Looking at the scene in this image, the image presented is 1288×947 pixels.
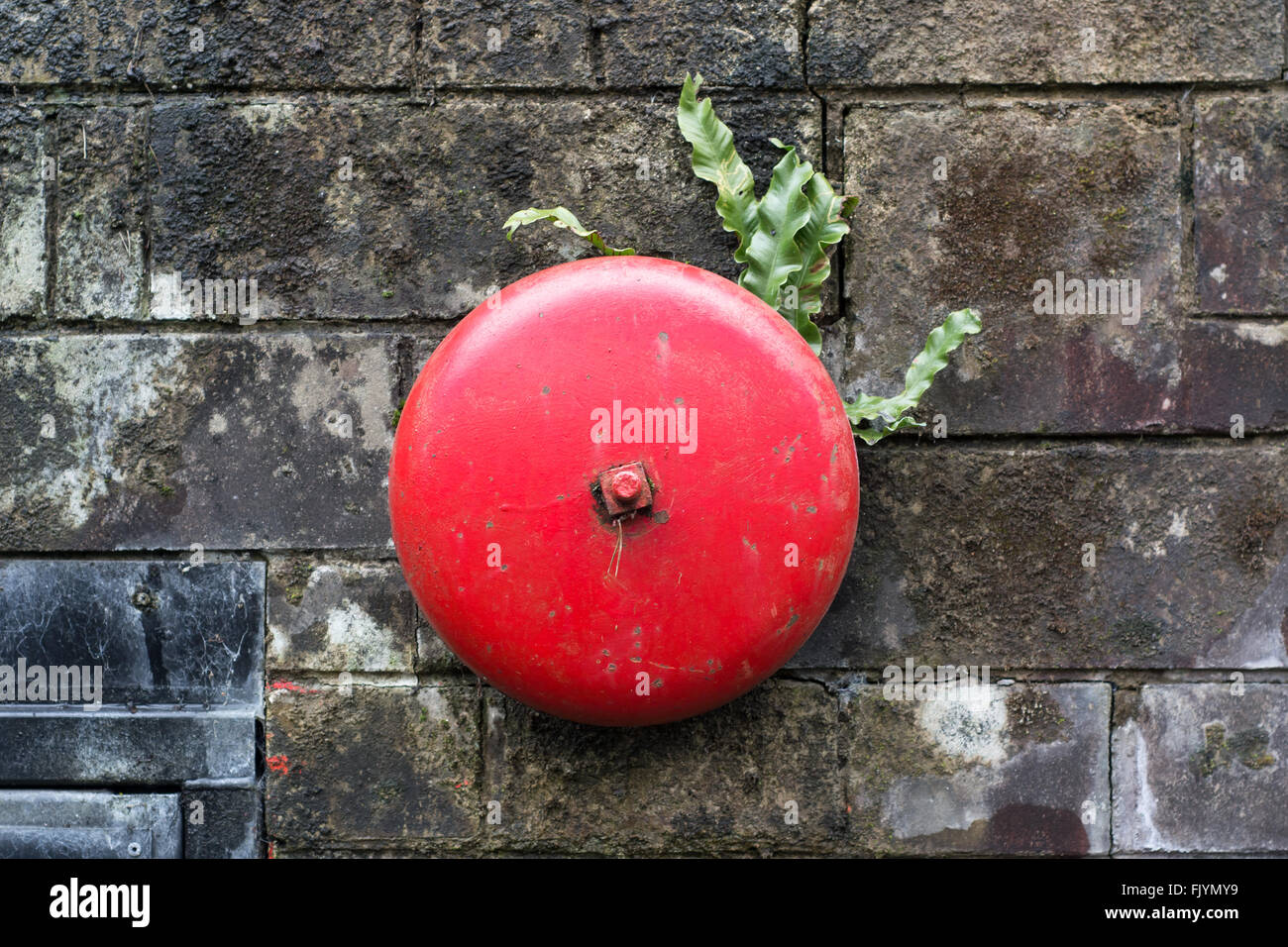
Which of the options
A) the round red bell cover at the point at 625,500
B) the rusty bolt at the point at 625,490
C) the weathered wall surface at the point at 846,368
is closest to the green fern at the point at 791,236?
the weathered wall surface at the point at 846,368

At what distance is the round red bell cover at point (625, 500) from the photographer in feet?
5.55

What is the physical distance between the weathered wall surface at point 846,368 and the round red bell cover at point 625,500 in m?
0.39

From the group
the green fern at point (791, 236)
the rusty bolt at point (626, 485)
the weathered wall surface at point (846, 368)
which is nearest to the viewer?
the rusty bolt at point (626, 485)

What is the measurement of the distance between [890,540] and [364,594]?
121cm

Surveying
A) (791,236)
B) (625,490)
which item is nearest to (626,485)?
(625,490)

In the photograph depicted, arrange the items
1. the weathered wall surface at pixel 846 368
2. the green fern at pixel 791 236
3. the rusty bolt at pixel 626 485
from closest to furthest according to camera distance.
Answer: the rusty bolt at pixel 626 485 < the green fern at pixel 791 236 < the weathered wall surface at pixel 846 368

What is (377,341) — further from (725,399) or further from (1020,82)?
(1020,82)

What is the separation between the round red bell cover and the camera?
1.69m

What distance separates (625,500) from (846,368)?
0.79 m

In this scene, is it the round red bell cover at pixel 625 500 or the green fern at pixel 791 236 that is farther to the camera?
the green fern at pixel 791 236

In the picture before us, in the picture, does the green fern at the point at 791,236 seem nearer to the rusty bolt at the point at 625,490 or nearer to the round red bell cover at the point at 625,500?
the round red bell cover at the point at 625,500

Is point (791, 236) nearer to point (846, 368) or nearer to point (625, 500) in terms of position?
point (846, 368)

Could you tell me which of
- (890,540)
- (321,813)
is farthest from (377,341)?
(890,540)

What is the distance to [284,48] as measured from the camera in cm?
217
